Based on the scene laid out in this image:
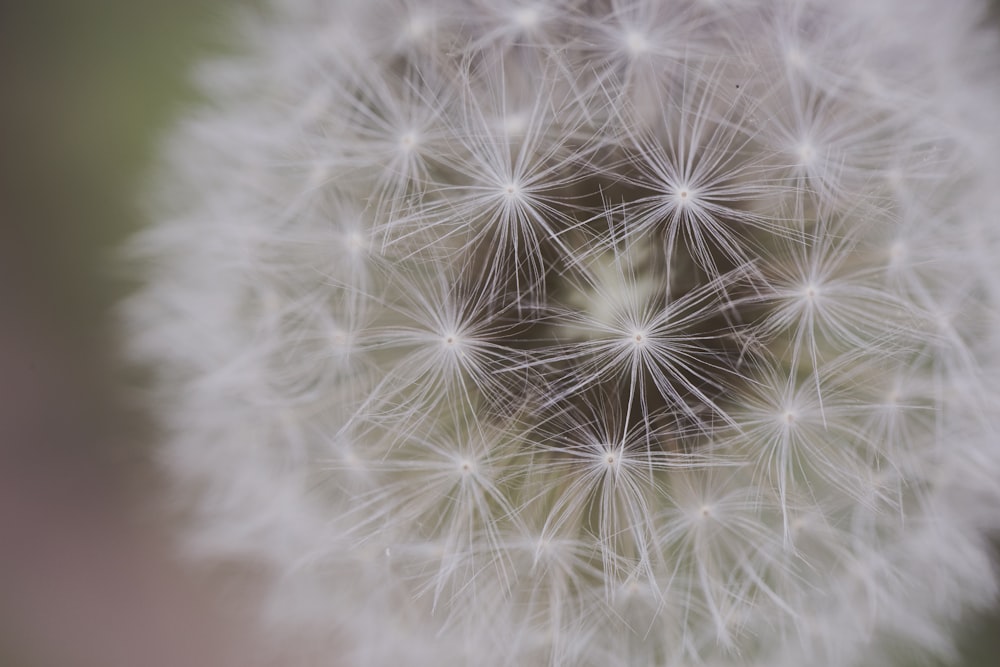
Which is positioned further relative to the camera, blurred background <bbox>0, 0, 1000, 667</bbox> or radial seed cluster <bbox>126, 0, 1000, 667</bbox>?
blurred background <bbox>0, 0, 1000, 667</bbox>

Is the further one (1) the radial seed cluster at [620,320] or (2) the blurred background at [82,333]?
(2) the blurred background at [82,333]

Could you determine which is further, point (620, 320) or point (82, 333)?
point (82, 333)

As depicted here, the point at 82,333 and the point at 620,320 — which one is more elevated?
the point at 82,333

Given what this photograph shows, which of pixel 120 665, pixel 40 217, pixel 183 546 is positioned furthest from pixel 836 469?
pixel 40 217

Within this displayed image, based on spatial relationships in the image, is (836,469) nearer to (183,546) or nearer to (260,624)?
(260,624)
